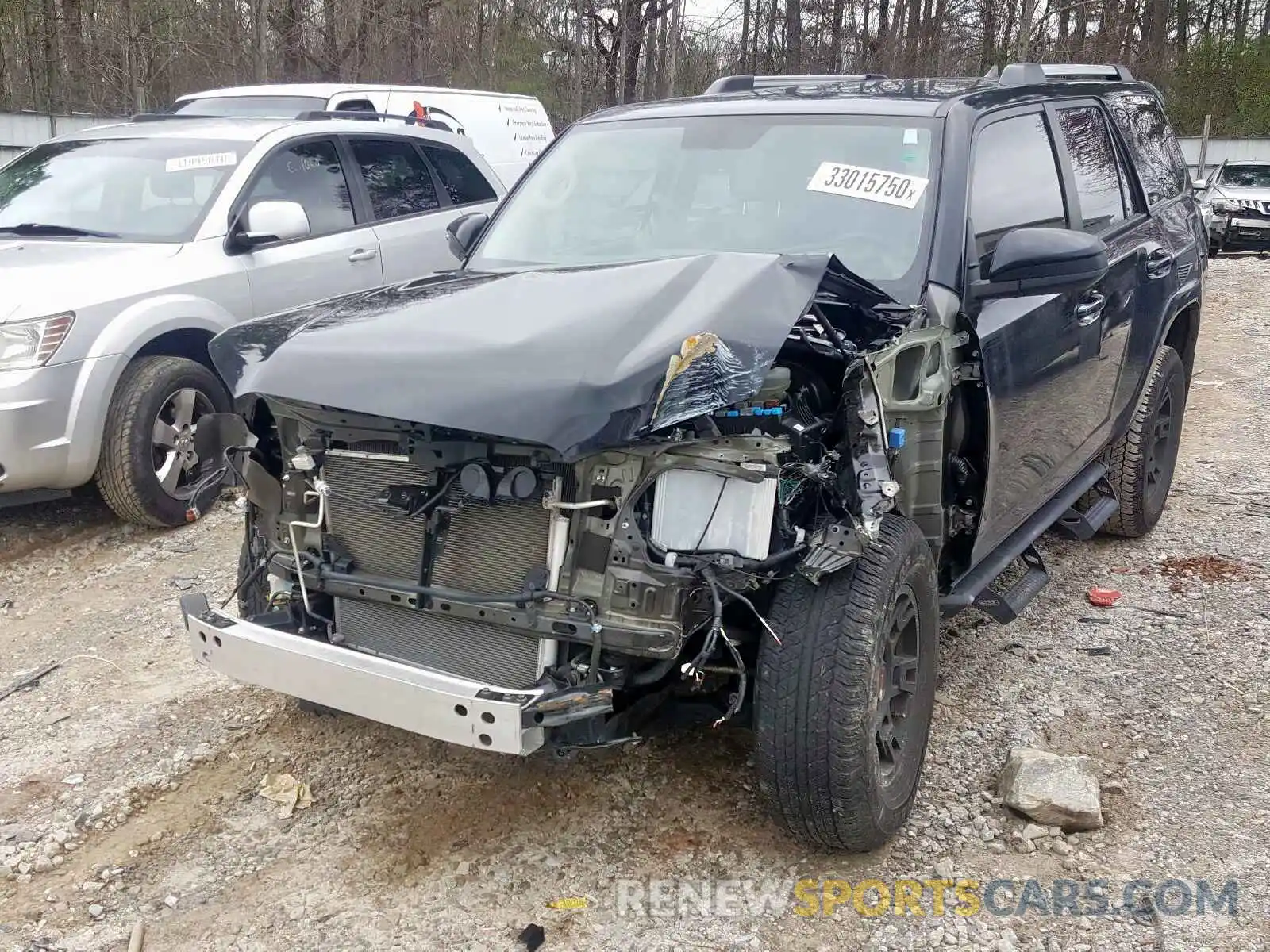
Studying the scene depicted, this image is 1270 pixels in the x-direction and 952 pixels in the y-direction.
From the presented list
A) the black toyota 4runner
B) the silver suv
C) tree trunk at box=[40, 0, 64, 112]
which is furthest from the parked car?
tree trunk at box=[40, 0, 64, 112]

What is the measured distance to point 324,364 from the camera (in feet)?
8.82

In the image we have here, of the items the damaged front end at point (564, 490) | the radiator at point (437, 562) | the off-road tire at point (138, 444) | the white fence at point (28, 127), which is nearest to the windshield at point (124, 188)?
the off-road tire at point (138, 444)

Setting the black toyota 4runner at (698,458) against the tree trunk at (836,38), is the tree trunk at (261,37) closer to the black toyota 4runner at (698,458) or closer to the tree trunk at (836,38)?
the tree trunk at (836,38)

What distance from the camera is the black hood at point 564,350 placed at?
7.99 feet

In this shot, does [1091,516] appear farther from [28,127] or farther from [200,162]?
[28,127]

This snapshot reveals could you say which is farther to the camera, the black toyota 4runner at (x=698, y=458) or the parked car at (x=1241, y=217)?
the parked car at (x=1241, y=217)

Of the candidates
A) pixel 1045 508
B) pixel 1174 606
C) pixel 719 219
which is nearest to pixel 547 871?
pixel 719 219

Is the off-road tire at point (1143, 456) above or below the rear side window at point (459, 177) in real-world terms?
below

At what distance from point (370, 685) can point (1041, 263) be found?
2.24 m

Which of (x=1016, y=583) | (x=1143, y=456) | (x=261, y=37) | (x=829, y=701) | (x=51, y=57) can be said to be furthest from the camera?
(x=51, y=57)

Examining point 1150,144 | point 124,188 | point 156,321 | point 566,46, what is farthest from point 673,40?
point 156,321

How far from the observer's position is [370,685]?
2561 millimetres

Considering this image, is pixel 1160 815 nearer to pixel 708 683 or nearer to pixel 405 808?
pixel 708 683

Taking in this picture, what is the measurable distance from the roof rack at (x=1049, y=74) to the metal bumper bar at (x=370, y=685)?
3015 millimetres
